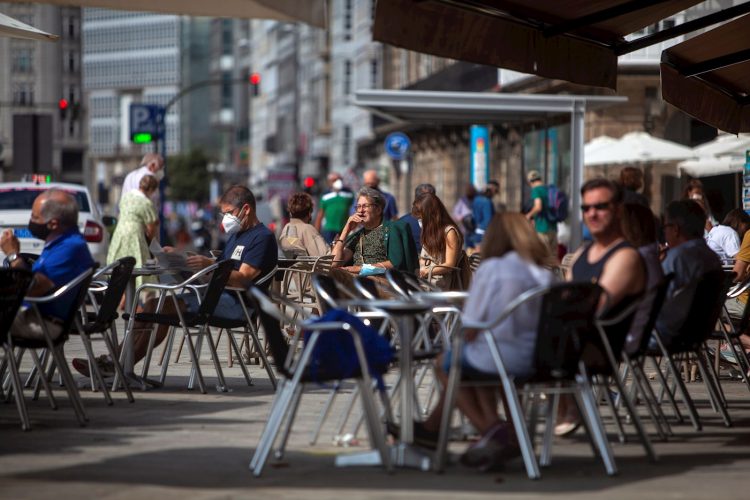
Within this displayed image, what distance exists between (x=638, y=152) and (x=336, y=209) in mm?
6142

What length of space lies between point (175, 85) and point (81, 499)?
185 m

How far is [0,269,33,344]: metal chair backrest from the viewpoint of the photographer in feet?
29.4

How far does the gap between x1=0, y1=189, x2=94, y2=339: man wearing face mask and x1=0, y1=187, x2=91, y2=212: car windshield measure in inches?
481

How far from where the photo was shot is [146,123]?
31.4 m

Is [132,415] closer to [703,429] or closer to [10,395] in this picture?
[10,395]

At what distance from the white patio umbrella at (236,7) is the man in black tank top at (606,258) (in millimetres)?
3139

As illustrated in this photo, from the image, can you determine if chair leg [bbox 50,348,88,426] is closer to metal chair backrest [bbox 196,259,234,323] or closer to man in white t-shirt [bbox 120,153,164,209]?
metal chair backrest [bbox 196,259,234,323]

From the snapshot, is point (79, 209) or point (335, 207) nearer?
point (79, 209)

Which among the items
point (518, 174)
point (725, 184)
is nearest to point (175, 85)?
point (518, 174)

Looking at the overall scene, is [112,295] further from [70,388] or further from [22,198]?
[22,198]

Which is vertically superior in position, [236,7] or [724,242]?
[236,7]

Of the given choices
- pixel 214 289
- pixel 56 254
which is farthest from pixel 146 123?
pixel 56 254

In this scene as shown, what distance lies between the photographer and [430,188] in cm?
1584

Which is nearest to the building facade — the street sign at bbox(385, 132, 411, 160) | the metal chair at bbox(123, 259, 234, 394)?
the street sign at bbox(385, 132, 411, 160)
